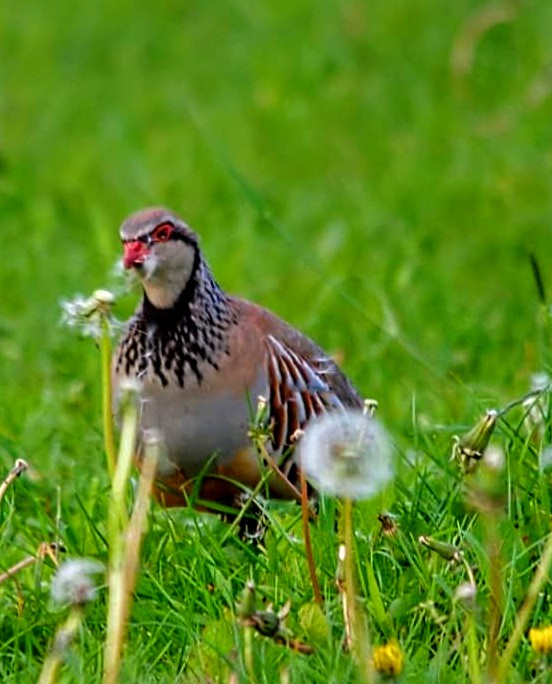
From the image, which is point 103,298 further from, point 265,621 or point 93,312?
point 265,621

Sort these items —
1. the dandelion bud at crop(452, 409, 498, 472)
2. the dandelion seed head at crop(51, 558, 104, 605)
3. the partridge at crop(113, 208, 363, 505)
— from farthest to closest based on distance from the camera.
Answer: the partridge at crop(113, 208, 363, 505) → the dandelion bud at crop(452, 409, 498, 472) → the dandelion seed head at crop(51, 558, 104, 605)

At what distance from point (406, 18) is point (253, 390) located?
6.18 m

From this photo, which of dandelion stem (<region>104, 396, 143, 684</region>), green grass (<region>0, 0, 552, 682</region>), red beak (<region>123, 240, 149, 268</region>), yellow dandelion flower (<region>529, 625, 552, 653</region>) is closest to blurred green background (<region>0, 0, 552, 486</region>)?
green grass (<region>0, 0, 552, 682</region>)

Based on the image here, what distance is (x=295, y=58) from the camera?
9.90 m

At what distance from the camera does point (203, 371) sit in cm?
437

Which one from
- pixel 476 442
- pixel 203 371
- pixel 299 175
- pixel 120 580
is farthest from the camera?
pixel 299 175

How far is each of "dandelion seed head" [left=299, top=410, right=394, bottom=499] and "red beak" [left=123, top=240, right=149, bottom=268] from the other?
1237mm

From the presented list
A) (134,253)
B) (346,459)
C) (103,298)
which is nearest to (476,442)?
(346,459)

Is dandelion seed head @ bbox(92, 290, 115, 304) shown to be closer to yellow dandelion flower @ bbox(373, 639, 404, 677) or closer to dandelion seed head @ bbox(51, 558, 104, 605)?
dandelion seed head @ bbox(51, 558, 104, 605)

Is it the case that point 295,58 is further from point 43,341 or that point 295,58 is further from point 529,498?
point 529,498

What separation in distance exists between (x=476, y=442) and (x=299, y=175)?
18.7 feet

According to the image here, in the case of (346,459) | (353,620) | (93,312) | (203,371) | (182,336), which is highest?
(182,336)

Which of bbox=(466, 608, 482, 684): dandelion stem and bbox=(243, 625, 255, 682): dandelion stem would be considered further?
bbox=(243, 625, 255, 682): dandelion stem

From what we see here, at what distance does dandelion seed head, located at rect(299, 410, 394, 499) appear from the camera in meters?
3.06
